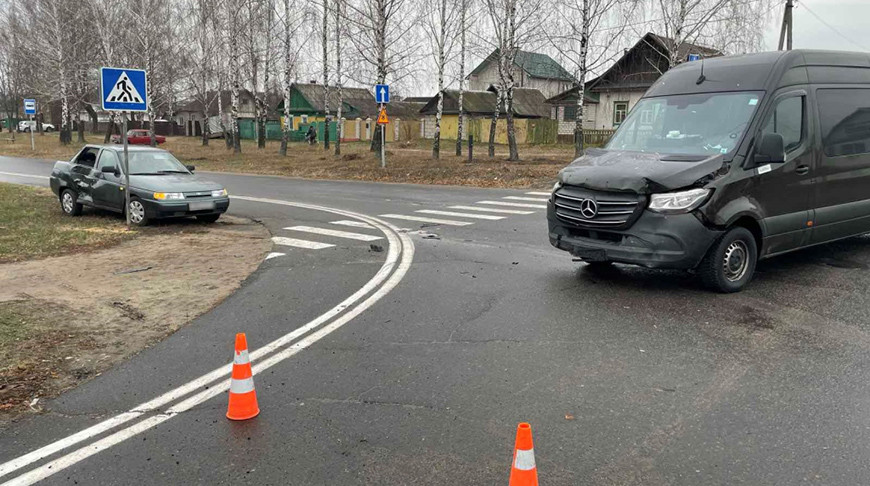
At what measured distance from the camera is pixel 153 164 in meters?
13.3

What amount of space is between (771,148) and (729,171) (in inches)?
19.3

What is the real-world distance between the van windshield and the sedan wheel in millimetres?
8901

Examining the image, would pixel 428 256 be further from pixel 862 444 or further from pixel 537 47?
pixel 537 47

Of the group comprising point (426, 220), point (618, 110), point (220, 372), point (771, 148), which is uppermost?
point (618, 110)

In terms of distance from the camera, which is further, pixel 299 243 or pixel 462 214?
pixel 462 214

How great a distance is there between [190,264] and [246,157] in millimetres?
27065

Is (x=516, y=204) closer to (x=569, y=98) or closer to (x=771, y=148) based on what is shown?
(x=771, y=148)

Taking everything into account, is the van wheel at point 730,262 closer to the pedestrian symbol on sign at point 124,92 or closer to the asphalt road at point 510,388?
the asphalt road at point 510,388

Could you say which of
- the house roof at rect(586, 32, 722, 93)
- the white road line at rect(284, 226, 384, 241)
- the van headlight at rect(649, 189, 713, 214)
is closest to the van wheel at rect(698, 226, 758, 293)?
the van headlight at rect(649, 189, 713, 214)

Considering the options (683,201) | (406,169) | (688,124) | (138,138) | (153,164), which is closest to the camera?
(683,201)

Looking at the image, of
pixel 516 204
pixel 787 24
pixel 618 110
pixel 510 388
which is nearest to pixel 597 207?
pixel 510 388

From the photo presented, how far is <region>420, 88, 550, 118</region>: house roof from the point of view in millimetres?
53344

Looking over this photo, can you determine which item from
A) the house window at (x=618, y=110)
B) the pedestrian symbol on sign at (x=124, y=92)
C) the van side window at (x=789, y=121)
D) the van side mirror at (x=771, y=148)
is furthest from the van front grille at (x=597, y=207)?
the house window at (x=618, y=110)

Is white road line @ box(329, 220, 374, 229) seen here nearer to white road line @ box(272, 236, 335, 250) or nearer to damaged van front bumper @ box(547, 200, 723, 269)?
white road line @ box(272, 236, 335, 250)
